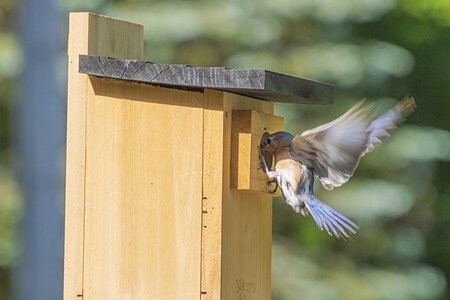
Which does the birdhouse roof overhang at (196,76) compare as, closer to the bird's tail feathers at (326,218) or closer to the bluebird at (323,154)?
the bluebird at (323,154)

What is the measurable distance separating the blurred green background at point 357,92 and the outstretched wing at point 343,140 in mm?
4336

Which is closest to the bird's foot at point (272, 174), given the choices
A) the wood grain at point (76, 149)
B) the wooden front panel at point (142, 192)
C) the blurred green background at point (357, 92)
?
the wooden front panel at point (142, 192)

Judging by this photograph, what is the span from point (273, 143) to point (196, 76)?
341mm

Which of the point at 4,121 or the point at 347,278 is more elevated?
the point at 4,121

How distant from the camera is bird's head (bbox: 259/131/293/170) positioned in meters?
3.67

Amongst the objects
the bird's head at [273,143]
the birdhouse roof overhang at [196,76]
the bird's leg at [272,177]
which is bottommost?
the bird's leg at [272,177]

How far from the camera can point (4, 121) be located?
382 inches

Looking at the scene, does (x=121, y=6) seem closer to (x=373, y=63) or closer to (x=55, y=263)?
(x=373, y=63)

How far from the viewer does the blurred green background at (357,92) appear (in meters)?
8.25

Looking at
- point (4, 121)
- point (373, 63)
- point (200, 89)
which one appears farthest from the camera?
point (4, 121)

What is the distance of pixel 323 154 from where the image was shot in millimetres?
3732

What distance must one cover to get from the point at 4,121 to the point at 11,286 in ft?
4.12

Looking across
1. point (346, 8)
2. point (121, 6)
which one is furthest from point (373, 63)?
point (121, 6)

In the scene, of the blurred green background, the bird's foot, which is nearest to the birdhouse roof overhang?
the bird's foot
